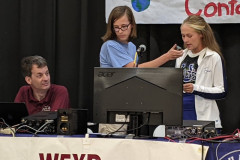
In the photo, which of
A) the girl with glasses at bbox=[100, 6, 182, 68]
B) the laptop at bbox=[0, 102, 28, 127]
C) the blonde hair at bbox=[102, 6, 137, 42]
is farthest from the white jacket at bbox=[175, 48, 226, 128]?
the laptop at bbox=[0, 102, 28, 127]

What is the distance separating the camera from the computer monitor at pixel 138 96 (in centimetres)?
186

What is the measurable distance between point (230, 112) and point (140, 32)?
94 centimetres

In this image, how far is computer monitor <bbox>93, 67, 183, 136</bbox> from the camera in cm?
186

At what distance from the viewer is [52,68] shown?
3553 millimetres

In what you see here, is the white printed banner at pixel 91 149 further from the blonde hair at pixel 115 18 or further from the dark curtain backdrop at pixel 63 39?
the dark curtain backdrop at pixel 63 39

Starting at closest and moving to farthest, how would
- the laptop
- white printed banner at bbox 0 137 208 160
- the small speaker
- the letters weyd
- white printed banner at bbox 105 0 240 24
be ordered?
1. white printed banner at bbox 0 137 208 160
2. the letters weyd
3. the small speaker
4. the laptop
5. white printed banner at bbox 105 0 240 24

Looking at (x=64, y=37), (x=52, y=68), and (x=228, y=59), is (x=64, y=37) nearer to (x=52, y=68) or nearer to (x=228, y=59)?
(x=52, y=68)

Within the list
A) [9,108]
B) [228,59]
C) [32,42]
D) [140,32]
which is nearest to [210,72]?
[228,59]

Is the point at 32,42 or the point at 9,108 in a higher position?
the point at 32,42

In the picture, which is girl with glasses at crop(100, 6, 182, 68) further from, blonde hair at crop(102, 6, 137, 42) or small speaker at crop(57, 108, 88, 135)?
small speaker at crop(57, 108, 88, 135)

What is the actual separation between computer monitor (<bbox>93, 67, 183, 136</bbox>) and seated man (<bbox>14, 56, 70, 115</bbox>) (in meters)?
0.97

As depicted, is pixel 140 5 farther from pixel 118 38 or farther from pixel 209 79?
pixel 209 79

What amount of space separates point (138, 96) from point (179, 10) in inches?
62.5

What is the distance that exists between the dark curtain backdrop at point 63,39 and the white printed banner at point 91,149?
5.27 ft
